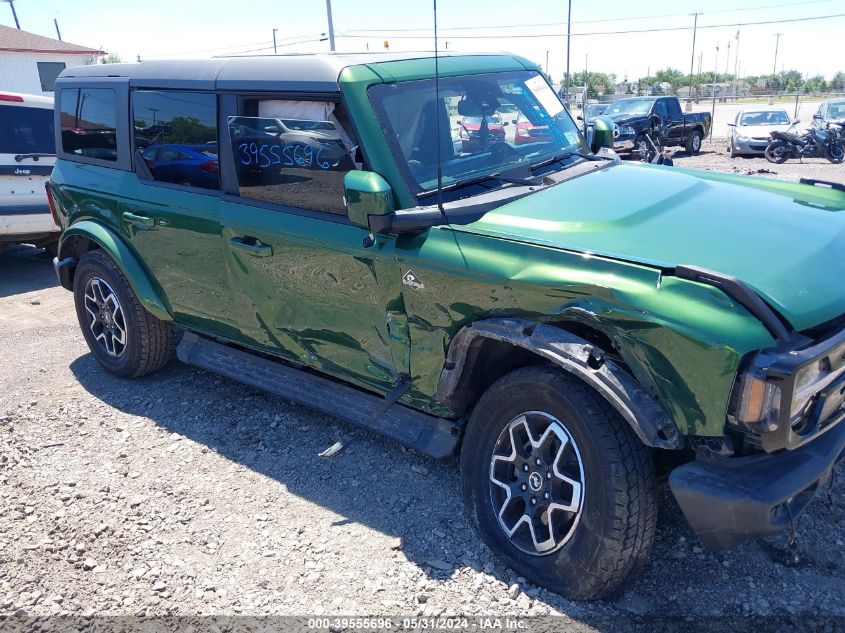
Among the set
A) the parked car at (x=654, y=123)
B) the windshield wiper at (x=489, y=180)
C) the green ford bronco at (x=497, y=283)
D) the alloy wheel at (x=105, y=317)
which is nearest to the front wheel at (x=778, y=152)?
the parked car at (x=654, y=123)

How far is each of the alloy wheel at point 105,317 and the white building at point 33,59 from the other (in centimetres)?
2636

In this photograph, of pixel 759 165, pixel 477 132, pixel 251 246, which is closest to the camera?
pixel 477 132

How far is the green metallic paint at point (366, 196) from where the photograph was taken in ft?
10.2

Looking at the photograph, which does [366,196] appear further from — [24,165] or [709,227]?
[24,165]

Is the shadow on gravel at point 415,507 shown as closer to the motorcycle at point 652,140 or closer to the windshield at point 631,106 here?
the motorcycle at point 652,140

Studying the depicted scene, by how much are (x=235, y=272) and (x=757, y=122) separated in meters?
19.0

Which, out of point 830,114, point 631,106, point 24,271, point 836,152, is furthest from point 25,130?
point 830,114

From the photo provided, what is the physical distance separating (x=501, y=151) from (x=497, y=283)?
42.5 inches

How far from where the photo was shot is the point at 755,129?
19.1 meters

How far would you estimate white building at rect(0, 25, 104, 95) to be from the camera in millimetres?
27922

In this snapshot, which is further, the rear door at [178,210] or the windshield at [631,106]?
the windshield at [631,106]

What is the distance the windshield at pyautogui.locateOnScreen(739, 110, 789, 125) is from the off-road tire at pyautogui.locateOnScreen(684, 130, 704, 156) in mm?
1619

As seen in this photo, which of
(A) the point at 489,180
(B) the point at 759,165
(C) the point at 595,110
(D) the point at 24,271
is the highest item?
(A) the point at 489,180

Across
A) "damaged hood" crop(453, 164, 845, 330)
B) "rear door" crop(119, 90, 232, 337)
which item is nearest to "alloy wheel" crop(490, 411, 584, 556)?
"damaged hood" crop(453, 164, 845, 330)
